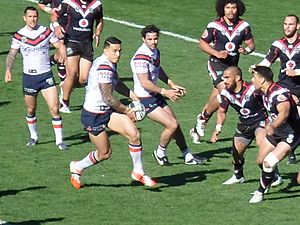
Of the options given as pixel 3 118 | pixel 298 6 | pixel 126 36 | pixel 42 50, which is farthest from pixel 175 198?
pixel 298 6

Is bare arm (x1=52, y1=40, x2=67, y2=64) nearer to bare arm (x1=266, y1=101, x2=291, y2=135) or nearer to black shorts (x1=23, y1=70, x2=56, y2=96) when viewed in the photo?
black shorts (x1=23, y1=70, x2=56, y2=96)

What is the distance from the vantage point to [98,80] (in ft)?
53.9

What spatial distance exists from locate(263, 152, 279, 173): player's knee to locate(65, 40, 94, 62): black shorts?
660cm

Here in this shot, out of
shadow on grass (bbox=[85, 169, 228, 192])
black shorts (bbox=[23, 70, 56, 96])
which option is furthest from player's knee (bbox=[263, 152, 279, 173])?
black shorts (bbox=[23, 70, 56, 96])

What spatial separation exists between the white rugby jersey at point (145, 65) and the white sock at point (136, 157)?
5.07 ft

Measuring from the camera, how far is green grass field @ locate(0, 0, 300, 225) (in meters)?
15.7

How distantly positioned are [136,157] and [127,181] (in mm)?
716

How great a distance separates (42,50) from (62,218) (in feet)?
15.3

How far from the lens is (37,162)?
18547 millimetres

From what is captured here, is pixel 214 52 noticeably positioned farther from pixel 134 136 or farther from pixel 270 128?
pixel 270 128

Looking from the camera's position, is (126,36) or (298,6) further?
(298,6)

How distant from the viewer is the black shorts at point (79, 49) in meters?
21.8

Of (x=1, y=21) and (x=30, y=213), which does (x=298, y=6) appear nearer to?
(x=1, y=21)

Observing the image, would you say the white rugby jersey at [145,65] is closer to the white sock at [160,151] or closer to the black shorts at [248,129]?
the white sock at [160,151]
